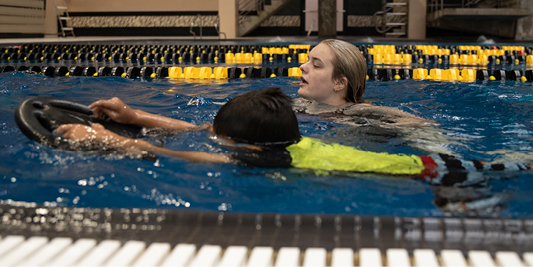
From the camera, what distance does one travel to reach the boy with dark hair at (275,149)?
1.95 metres

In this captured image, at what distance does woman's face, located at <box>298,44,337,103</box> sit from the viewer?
10.2 ft

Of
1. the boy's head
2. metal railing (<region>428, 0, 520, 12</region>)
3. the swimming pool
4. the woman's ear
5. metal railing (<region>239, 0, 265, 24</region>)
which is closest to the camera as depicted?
the swimming pool

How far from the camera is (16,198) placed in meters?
1.79

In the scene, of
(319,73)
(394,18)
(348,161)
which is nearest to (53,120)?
(348,161)

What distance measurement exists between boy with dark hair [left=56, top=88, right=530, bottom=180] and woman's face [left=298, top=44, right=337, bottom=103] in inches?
42.3

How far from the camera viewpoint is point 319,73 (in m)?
3.13

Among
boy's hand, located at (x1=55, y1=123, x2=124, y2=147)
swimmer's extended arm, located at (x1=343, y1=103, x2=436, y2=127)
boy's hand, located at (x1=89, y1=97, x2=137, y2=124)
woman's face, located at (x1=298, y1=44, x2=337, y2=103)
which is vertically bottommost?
swimmer's extended arm, located at (x1=343, y1=103, x2=436, y2=127)

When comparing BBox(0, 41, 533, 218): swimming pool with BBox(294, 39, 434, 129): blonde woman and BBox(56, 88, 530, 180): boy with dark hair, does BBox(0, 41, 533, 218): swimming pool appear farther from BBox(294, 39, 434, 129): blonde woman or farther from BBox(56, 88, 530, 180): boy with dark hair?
BBox(294, 39, 434, 129): blonde woman

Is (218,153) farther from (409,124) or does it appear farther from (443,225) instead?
(409,124)

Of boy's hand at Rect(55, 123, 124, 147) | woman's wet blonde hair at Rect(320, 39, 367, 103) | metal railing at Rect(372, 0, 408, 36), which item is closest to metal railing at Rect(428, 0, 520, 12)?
metal railing at Rect(372, 0, 408, 36)

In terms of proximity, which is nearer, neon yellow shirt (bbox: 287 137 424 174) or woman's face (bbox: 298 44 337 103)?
neon yellow shirt (bbox: 287 137 424 174)

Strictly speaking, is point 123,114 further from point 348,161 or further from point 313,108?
point 313,108

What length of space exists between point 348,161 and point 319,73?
Answer: 122cm

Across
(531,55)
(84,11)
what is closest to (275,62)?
(531,55)
